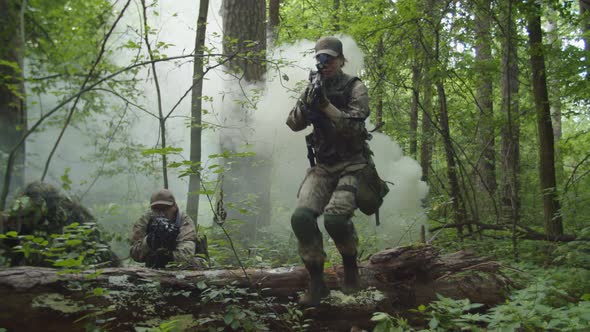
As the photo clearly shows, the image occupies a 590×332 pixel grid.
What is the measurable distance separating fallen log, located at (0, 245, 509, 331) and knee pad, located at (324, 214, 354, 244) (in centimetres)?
48

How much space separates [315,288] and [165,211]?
7.61ft

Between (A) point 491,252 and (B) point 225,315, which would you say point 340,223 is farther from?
(A) point 491,252

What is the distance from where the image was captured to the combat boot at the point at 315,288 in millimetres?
4023

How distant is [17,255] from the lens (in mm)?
4668

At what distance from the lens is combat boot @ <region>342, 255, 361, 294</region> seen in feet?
13.7

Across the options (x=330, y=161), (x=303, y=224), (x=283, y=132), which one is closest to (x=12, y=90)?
(x=283, y=132)

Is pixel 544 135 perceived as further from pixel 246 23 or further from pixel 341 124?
pixel 246 23

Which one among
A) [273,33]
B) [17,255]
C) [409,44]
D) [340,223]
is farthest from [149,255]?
[273,33]

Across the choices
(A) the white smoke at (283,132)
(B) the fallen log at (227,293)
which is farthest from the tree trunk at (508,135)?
(B) the fallen log at (227,293)

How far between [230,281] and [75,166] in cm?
1589

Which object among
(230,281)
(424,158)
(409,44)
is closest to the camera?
(230,281)

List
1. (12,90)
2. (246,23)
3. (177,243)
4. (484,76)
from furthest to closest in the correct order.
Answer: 1. (246,23)
2. (484,76)
3. (12,90)
4. (177,243)

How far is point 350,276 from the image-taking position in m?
4.19

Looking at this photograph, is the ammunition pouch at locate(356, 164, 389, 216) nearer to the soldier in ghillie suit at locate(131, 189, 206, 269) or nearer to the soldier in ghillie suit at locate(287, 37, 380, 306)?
the soldier in ghillie suit at locate(287, 37, 380, 306)
